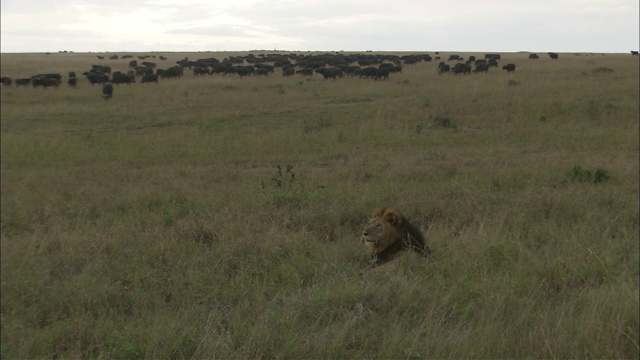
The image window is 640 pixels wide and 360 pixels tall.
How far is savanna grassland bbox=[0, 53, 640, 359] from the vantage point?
3.17 meters

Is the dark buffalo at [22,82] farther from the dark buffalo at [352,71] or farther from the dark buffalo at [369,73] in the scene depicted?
the dark buffalo at [369,73]

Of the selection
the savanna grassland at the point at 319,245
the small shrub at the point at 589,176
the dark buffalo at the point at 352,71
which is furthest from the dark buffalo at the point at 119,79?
the small shrub at the point at 589,176

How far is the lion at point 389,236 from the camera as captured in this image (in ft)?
14.2

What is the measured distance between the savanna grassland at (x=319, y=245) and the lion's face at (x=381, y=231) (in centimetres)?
23

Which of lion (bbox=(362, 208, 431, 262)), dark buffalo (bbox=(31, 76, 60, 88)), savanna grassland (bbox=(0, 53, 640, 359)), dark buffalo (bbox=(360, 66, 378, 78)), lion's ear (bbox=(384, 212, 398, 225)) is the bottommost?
savanna grassland (bbox=(0, 53, 640, 359))

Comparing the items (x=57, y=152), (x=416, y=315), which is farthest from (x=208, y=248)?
(x=57, y=152)

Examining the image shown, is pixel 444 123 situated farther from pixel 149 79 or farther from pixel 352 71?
pixel 149 79

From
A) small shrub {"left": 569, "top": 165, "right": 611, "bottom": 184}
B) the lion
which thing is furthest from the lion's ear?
small shrub {"left": 569, "top": 165, "right": 611, "bottom": 184}

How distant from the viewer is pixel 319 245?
16.5 ft

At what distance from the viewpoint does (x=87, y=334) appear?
333 centimetres

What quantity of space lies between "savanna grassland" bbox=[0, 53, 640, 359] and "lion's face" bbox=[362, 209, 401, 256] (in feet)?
0.75

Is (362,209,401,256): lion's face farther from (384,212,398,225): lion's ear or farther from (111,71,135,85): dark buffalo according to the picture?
(111,71,135,85): dark buffalo

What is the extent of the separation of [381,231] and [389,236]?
0.14m

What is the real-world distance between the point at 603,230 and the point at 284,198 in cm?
393
